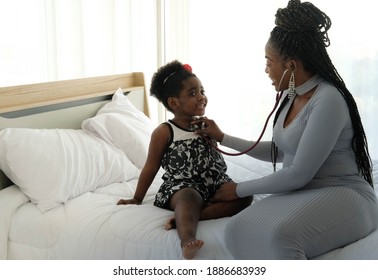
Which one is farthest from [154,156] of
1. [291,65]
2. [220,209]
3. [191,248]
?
[291,65]

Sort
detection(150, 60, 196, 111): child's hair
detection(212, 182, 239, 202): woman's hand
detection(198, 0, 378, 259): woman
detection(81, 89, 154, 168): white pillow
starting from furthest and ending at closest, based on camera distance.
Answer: detection(81, 89, 154, 168): white pillow < detection(150, 60, 196, 111): child's hair < detection(212, 182, 239, 202): woman's hand < detection(198, 0, 378, 259): woman

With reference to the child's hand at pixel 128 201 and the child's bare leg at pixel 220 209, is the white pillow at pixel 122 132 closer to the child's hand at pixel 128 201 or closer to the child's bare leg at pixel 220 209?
the child's hand at pixel 128 201

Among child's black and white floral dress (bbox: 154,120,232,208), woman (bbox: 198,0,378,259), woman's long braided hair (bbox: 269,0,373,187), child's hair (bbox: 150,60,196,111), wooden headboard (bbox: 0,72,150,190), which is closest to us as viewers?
woman (bbox: 198,0,378,259)

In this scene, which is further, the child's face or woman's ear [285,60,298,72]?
the child's face

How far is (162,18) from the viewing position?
3.43m

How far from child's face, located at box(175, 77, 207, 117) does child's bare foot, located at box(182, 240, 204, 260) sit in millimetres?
558

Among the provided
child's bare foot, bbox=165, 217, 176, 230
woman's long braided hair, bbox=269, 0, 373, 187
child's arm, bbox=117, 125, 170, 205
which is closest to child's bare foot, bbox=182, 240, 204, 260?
child's bare foot, bbox=165, 217, 176, 230

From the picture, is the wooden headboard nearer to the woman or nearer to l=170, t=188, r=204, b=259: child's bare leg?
l=170, t=188, r=204, b=259: child's bare leg

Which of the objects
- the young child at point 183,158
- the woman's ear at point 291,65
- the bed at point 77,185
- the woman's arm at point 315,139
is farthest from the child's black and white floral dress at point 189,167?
the woman's ear at point 291,65

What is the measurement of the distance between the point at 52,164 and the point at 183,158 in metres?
0.49

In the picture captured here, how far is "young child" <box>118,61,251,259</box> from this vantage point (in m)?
1.55

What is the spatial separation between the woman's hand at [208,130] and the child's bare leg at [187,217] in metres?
0.24

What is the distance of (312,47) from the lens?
1395 millimetres

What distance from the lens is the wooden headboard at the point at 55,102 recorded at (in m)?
1.86
